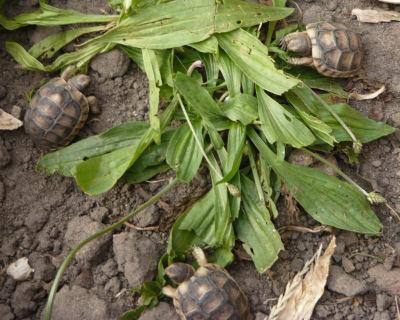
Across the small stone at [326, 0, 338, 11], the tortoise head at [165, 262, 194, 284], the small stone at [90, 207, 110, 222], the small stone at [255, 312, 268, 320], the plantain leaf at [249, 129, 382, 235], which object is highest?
the small stone at [326, 0, 338, 11]

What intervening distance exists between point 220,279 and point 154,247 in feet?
1.54

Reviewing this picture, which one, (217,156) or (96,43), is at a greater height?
(96,43)

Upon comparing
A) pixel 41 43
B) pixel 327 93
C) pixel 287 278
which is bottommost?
pixel 287 278

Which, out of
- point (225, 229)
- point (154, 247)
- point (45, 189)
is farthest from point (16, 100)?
point (225, 229)

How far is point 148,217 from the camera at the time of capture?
10.7 feet

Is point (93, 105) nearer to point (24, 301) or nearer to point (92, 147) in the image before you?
point (92, 147)

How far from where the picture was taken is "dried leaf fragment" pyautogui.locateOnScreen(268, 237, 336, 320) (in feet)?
10.1

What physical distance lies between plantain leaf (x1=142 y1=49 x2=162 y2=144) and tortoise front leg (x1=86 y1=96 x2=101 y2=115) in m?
0.46

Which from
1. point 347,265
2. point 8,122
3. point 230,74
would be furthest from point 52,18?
point 347,265

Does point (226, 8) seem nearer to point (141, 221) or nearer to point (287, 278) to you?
point (141, 221)

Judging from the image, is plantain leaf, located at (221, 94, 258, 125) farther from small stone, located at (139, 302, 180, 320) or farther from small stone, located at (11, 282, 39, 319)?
small stone, located at (11, 282, 39, 319)

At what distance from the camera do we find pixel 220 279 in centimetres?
306

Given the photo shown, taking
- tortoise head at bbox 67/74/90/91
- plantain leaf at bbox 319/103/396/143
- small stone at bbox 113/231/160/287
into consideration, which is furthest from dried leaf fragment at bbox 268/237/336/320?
tortoise head at bbox 67/74/90/91

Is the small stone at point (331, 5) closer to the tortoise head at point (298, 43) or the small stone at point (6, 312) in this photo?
the tortoise head at point (298, 43)
